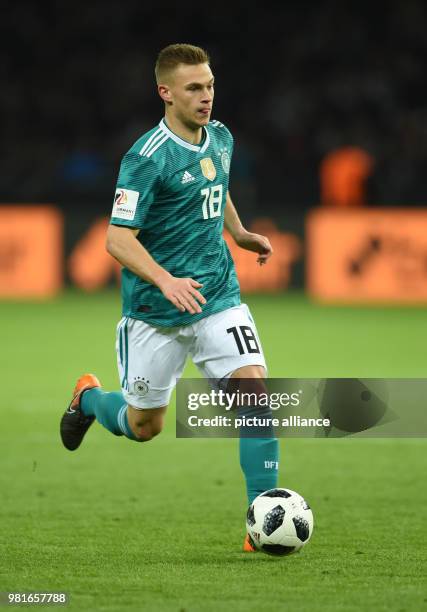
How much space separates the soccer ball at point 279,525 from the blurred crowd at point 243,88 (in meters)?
14.5

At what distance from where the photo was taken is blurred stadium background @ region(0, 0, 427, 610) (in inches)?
192

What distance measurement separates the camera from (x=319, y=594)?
4285mm

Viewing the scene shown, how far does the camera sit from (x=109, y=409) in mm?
5930

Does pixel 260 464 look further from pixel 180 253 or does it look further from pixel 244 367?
pixel 180 253

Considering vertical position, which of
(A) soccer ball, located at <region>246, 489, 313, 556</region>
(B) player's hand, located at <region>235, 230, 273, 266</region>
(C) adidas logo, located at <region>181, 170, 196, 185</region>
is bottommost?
(A) soccer ball, located at <region>246, 489, 313, 556</region>

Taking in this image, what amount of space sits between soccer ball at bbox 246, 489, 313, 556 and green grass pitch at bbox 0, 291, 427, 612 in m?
0.07

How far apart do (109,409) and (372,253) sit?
11168mm

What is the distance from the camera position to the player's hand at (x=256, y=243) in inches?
229

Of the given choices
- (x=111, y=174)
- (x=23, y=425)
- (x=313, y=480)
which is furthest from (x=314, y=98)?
(x=313, y=480)

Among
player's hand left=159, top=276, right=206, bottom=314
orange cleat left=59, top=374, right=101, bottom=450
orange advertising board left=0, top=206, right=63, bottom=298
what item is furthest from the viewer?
orange advertising board left=0, top=206, right=63, bottom=298

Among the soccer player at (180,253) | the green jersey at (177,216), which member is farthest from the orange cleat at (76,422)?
the green jersey at (177,216)

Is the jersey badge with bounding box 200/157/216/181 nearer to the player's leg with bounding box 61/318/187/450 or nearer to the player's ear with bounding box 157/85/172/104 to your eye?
the player's ear with bounding box 157/85/172/104

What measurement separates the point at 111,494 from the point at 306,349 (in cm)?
604

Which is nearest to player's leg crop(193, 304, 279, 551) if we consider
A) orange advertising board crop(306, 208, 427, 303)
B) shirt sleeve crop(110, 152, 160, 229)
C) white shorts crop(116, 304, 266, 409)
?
white shorts crop(116, 304, 266, 409)
